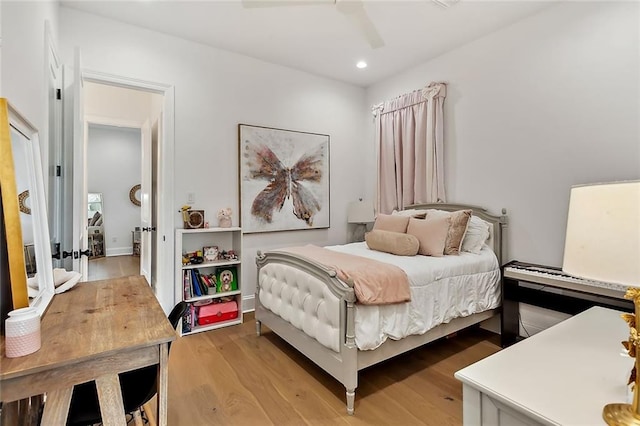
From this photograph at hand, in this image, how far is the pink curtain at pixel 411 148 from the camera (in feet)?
11.8

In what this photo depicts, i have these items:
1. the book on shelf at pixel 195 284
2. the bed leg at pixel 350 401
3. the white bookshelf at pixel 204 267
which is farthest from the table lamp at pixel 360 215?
the bed leg at pixel 350 401

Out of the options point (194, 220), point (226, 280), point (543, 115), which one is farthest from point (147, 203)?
point (543, 115)

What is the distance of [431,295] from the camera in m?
2.37

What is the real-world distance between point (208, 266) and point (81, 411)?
204 centimetres

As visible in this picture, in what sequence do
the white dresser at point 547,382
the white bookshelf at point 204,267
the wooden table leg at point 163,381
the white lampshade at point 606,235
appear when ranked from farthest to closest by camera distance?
the white bookshelf at point 204,267 → the wooden table leg at point 163,381 → the white dresser at point 547,382 → the white lampshade at point 606,235

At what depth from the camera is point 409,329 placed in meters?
2.22

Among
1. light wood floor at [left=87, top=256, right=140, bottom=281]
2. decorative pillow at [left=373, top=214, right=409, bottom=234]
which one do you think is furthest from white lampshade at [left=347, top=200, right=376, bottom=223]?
light wood floor at [left=87, top=256, right=140, bottom=281]

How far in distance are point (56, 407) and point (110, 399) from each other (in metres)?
0.15

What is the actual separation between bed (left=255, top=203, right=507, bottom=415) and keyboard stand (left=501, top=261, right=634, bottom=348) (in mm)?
125

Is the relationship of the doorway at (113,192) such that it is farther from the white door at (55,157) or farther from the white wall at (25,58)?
the white wall at (25,58)

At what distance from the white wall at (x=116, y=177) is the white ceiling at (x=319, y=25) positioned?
5084 millimetres

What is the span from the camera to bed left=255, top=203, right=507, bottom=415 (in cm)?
197

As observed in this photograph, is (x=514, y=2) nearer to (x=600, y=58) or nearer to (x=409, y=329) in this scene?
(x=600, y=58)

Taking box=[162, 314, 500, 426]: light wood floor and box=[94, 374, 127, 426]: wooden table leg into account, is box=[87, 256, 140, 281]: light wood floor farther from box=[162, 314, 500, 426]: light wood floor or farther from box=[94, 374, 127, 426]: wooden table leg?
box=[94, 374, 127, 426]: wooden table leg
